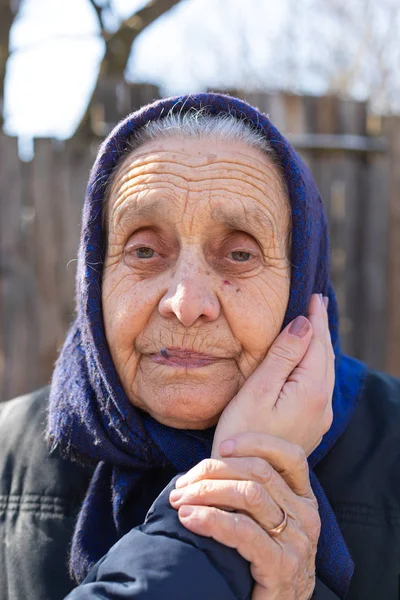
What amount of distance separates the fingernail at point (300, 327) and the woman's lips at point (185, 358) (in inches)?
9.5

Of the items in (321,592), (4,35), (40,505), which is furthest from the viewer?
(4,35)

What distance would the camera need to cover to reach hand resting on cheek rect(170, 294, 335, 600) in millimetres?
1549

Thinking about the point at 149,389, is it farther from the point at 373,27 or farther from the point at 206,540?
the point at 373,27

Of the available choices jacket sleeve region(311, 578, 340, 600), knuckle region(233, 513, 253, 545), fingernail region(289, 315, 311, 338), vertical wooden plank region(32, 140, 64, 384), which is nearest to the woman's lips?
fingernail region(289, 315, 311, 338)

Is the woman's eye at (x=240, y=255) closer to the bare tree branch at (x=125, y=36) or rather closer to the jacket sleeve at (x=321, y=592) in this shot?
the jacket sleeve at (x=321, y=592)

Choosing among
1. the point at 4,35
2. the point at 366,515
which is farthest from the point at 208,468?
the point at 4,35

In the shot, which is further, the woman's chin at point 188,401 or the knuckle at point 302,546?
the woman's chin at point 188,401

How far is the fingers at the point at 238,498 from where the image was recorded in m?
1.55

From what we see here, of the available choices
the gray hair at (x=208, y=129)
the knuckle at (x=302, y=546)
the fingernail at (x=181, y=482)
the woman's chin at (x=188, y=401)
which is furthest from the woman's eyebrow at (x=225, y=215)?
the knuckle at (x=302, y=546)

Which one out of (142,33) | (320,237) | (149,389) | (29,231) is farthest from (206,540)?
(142,33)

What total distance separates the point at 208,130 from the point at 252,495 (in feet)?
3.47

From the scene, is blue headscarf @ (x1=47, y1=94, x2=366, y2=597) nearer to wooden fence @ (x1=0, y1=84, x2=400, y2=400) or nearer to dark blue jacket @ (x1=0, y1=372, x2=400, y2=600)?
dark blue jacket @ (x1=0, y1=372, x2=400, y2=600)

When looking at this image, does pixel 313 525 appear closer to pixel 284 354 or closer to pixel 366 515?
pixel 366 515

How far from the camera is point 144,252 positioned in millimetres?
1946
